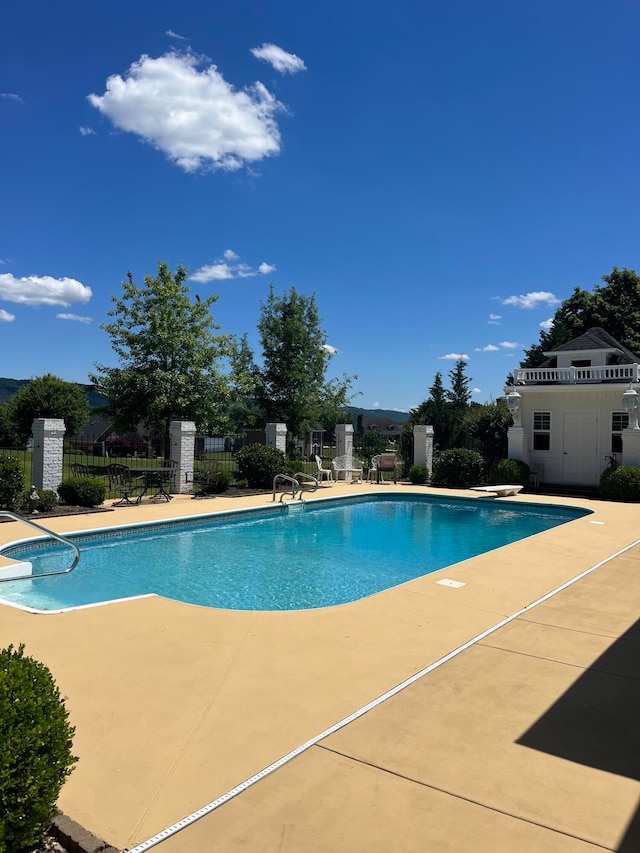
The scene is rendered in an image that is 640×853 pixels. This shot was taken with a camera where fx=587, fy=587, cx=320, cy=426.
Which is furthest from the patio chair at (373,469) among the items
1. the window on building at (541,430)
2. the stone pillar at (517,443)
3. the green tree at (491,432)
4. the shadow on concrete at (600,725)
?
the shadow on concrete at (600,725)

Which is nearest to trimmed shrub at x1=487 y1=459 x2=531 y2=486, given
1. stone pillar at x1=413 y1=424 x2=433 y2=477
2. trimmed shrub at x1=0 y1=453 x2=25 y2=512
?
stone pillar at x1=413 y1=424 x2=433 y2=477

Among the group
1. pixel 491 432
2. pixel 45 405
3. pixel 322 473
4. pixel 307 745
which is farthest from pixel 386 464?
pixel 45 405

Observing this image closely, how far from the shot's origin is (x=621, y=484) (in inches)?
680

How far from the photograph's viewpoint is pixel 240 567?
994 cm

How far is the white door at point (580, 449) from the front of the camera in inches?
781

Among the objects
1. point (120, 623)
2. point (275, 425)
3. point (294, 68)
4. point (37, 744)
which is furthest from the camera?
point (275, 425)

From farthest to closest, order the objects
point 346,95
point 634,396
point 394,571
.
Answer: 1. point 634,396
2. point 346,95
3. point 394,571

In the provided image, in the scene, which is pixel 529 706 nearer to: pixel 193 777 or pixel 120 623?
pixel 193 777

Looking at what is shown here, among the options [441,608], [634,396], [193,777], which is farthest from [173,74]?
[634,396]

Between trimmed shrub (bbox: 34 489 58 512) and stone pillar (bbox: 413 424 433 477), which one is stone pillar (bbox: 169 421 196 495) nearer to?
trimmed shrub (bbox: 34 489 58 512)

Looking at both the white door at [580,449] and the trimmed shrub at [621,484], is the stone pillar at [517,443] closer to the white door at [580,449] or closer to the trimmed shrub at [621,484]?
the white door at [580,449]

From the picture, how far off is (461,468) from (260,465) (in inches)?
286

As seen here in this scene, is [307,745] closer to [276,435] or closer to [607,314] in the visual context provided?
[276,435]

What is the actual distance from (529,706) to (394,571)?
19.2ft
